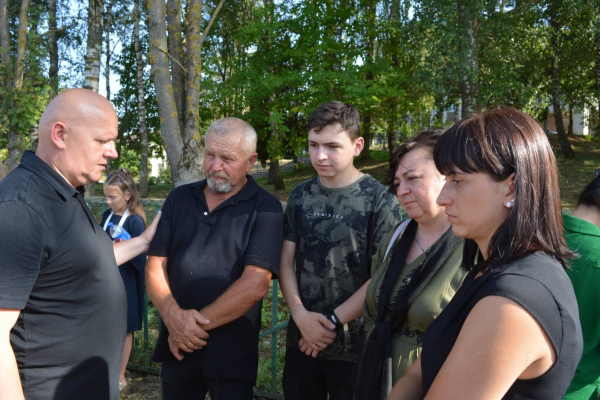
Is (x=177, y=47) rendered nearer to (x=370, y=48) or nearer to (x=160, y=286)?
(x=160, y=286)

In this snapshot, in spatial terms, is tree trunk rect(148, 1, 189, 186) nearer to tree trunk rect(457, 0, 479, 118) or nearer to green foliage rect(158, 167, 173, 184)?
tree trunk rect(457, 0, 479, 118)

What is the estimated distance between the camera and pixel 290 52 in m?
16.0

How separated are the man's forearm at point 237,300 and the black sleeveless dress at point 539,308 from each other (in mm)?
1403

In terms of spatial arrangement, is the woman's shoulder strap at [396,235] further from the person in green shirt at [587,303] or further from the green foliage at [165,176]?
the green foliage at [165,176]

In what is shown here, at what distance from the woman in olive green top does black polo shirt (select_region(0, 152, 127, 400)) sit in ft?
3.85

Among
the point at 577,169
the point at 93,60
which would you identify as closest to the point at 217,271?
the point at 93,60

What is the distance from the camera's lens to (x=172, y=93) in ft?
20.4

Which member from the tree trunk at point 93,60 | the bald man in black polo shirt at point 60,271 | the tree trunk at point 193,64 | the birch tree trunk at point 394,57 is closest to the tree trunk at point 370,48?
the birch tree trunk at point 394,57

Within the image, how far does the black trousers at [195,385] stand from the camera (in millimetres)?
2723

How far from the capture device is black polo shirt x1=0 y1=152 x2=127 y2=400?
1776mm

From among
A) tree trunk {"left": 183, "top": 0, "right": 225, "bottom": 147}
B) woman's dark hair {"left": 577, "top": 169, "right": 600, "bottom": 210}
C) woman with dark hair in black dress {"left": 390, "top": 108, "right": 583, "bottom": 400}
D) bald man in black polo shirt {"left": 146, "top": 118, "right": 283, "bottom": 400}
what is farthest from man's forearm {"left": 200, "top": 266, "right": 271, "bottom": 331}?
tree trunk {"left": 183, "top": 0, "right": 225, "bottom": 147}

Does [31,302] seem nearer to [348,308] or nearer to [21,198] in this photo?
[21,198]

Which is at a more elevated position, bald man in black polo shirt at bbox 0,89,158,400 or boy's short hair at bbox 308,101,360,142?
boy's short hair at bbox 308,101,360,142

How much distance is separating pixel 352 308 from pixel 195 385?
1.06 meters
